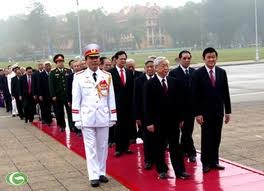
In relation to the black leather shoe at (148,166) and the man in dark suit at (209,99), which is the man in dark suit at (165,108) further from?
the black leather shoe at (148,166)

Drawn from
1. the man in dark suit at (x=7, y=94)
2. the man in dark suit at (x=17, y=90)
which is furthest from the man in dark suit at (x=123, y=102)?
the man in dark suit at (x=7, y=94)

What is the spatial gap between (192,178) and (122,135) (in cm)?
213

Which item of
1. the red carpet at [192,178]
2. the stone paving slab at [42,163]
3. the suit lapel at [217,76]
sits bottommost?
the stone paving slab at [42,163]

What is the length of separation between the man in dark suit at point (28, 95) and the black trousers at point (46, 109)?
0.85 meters

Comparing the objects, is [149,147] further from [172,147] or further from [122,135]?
[122,135]

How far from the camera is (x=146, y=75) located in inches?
301

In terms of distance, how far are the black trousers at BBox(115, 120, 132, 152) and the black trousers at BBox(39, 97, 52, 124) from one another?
5.00 m

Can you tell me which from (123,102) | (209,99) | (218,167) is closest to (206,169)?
(218,167)

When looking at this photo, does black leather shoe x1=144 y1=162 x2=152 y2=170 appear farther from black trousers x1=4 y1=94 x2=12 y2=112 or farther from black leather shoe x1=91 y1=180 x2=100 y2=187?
black trousers x1=4 y1=94 x2=12 y2=112

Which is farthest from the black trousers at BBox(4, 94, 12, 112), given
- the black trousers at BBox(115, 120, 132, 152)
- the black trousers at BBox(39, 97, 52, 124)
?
the black trousers at BBox(115, 120, 132, 152)

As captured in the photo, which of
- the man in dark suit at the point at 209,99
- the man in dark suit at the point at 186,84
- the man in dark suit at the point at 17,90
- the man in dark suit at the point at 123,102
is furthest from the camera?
the man in dark suit at the point at 17,90

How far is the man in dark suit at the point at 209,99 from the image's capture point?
6.73 meters

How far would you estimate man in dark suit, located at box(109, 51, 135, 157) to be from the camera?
834 centimetres

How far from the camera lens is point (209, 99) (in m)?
6.73
